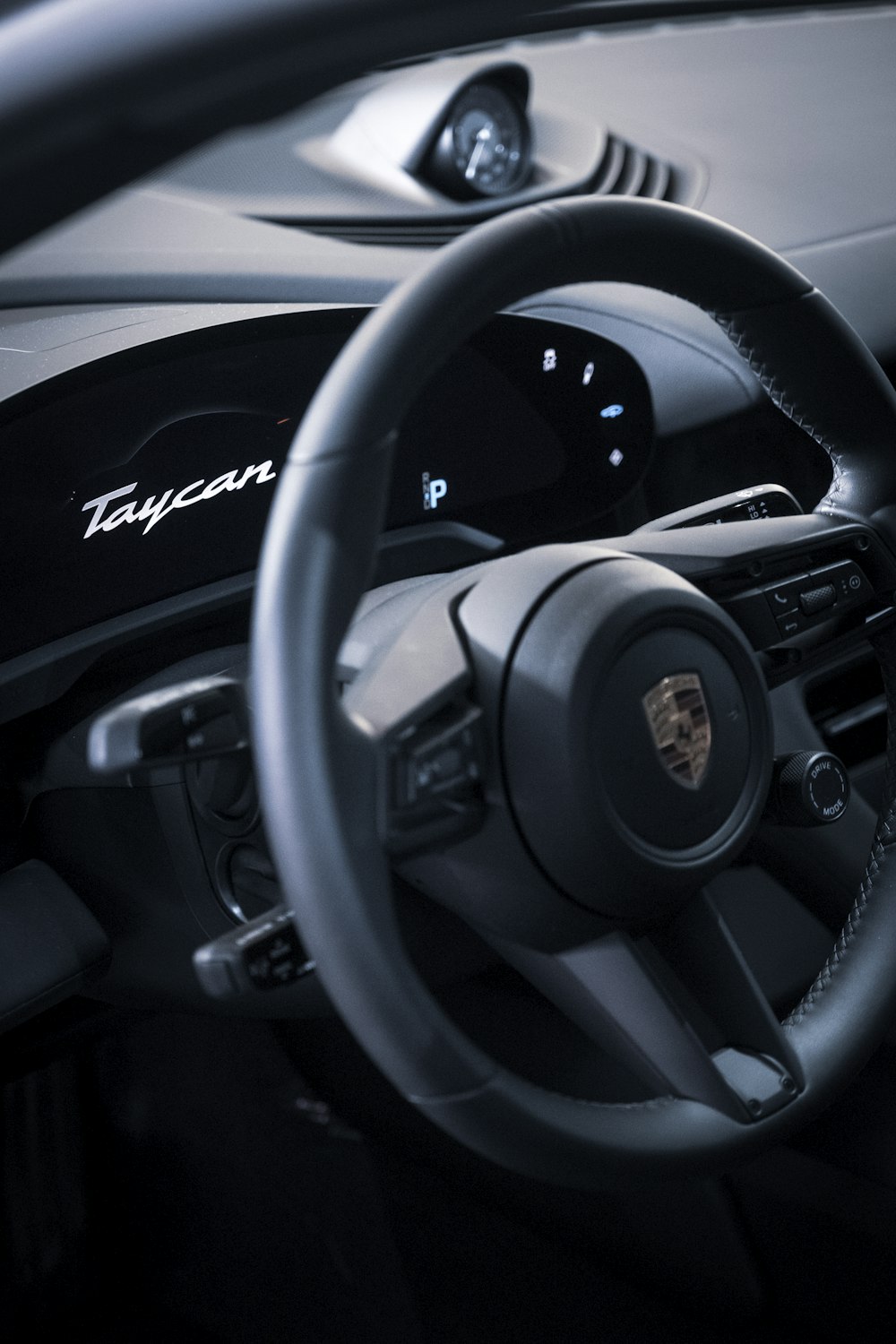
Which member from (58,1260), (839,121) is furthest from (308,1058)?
(839,121)

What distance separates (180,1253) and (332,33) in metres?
1.68

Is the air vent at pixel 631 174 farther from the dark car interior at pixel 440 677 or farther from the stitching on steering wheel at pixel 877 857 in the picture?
the stitching on steering wheel at pixel 877 857

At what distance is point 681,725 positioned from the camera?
96cm

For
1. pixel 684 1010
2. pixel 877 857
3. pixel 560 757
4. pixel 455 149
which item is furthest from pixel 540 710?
pixel 455 149

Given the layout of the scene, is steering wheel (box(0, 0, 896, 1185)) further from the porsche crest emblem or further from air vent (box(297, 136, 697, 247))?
air vent (box(297, 136, 697, 247))

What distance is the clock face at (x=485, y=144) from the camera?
1.68 meters

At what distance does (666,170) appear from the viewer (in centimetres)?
190

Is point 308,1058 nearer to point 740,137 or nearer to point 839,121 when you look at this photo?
point 740,137

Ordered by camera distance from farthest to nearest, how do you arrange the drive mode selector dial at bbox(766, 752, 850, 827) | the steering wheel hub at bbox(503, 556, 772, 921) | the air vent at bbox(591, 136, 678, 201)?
the air vent at bbox(591, 136, 678, 201), the drive mode selector dial at bbox(766, 752, 850, 827), the steering wheel hub at bbox(503, 556, 772, 921)

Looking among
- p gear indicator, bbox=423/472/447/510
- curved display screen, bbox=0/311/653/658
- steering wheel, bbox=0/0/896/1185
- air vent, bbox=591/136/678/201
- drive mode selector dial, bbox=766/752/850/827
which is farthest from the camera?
air vent, bbox=591/136/678/201

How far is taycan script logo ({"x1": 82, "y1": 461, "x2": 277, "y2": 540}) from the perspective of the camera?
47.0 inches

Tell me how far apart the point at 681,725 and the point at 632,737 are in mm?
45

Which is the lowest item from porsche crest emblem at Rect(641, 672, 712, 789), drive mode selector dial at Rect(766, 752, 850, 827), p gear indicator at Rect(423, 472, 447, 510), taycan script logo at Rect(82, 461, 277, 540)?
drive mode selector dial at Rect(766, 752, 850, 827)

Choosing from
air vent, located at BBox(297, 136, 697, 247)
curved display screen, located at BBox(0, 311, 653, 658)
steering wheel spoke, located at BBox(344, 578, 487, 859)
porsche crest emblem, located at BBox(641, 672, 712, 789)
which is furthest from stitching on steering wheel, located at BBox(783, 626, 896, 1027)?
air vent, located at BBox(297, 136, 697, 247)
